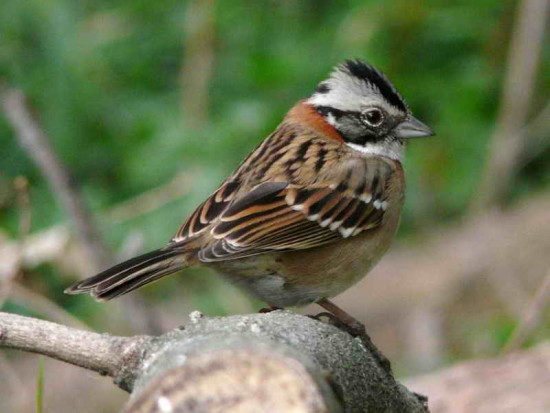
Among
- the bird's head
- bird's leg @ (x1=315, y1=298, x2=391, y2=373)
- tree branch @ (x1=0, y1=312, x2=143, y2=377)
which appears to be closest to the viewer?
tree branch @ (x1=0, y1=312, x2=143, y2=377)

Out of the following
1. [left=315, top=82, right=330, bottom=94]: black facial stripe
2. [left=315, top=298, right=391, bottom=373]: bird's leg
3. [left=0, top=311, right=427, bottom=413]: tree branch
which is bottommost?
[left=0, top=311, right=427, bottom=413]: tree branch

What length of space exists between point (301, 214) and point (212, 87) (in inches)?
99.6

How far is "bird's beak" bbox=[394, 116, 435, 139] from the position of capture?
3.80m

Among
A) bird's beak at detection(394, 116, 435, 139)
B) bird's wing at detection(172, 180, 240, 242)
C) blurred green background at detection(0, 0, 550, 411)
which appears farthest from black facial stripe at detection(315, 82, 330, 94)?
blurred green background at detection(0, 0, 550, 411)

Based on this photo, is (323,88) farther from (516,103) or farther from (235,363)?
(235,363)

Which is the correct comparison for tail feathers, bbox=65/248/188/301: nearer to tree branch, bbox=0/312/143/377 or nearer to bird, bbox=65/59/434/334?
bird, bbox=65/59/434/334

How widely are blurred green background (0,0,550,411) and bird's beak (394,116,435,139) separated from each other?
4.40ft

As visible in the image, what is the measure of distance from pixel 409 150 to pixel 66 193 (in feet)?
6.69

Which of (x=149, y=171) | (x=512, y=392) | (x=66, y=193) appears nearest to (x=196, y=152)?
(x=149, y=171)

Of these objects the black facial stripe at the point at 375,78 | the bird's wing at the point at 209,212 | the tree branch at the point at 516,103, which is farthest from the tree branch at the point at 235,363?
the tree branch at the point at 516,103

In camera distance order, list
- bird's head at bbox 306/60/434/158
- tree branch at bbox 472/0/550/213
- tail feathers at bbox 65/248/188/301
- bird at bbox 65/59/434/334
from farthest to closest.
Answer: tree branch at bbox 472/0/550/213, bird's head at bbox 306/60/434/158, bird at bbox 65/59/434/334, tail feathers at bbox 65/248/188/301

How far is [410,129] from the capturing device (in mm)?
3812

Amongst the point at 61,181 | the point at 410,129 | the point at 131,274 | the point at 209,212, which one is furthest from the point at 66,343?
the point at 61,181

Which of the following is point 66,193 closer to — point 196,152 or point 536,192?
point 196,152
